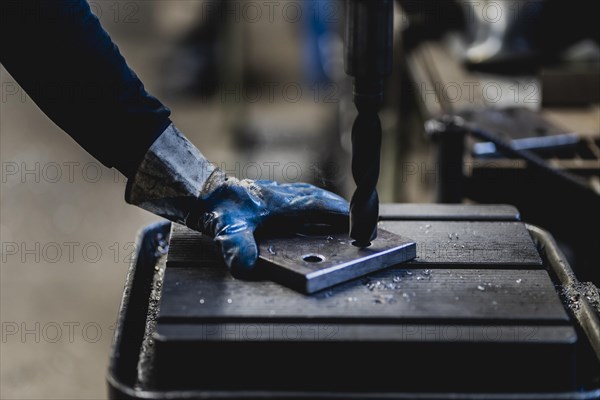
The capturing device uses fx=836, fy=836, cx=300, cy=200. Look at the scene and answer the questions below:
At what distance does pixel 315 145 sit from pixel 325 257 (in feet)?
11.1

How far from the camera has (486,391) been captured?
1.01 m

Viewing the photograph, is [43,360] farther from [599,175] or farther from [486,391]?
[486,391]

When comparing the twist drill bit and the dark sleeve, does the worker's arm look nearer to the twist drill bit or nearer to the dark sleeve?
the dark sleeve

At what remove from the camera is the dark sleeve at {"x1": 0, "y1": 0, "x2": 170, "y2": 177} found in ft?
3.85

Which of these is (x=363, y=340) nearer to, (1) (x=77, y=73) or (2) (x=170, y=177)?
(2) (x=170, y=177)

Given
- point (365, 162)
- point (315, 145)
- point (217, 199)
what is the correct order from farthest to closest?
point (315, 145) < point (217, 199) < point (365, 162)

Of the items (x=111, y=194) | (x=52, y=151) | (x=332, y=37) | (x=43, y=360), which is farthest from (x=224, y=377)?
(x=332, y=37)

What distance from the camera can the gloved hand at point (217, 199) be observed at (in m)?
1.25

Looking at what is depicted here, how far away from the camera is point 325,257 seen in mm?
1199

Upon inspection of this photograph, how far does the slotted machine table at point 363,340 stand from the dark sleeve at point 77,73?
0.74 ft

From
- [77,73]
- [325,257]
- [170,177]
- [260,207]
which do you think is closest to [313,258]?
[325,257]

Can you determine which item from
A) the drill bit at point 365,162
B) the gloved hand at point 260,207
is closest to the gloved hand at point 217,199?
the gloved hand at point 260,207

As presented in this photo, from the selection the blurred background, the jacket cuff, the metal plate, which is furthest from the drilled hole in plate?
the blurred background

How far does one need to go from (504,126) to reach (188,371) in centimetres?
129
